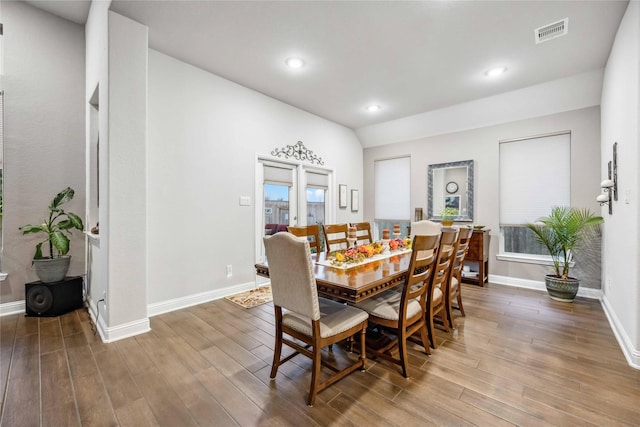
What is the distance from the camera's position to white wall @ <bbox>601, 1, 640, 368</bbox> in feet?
6.81

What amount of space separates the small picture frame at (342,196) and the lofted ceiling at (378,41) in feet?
6.47

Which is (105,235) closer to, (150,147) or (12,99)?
(150,147)

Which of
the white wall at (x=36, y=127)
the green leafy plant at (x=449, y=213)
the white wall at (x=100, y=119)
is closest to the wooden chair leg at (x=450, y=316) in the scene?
the green leafy plant at (x=449, y=213)

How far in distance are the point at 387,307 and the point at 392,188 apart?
4.04 m

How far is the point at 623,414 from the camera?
1591mm

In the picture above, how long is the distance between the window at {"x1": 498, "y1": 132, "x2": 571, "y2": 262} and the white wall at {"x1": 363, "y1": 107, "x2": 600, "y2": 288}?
10cm

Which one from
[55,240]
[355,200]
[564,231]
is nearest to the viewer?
[55,240]

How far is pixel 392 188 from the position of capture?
575 cm

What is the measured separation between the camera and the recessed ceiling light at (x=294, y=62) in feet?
10.4

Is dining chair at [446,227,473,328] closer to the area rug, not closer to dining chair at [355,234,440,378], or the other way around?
dining chair at [355,234,440,378]

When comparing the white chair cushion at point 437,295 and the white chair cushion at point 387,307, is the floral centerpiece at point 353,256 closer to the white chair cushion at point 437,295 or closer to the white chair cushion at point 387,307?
the white chair cushion at point 387,307

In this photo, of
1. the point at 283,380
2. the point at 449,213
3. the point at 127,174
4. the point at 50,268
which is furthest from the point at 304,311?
the point at 449,213

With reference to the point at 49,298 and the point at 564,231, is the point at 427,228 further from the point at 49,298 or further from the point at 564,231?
the point at 49,298

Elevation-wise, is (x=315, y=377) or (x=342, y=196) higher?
(x=342, y=196)
